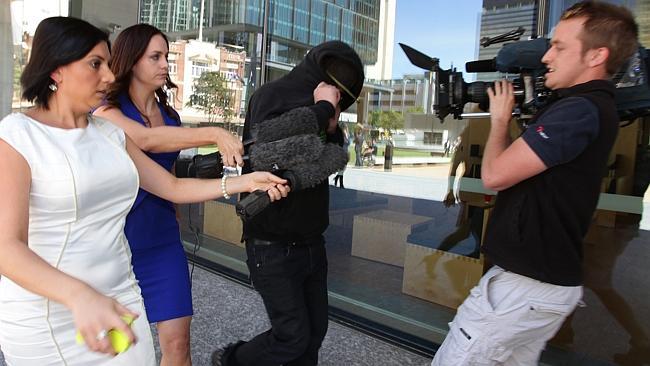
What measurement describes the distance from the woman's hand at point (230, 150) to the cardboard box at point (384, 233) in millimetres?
2375

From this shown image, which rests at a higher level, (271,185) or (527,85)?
(527,85)

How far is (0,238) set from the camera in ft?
3.85

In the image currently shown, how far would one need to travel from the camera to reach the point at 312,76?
2.03 metres

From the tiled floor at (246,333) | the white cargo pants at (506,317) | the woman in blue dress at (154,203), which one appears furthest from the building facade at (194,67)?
the white cargo pants at (506,317)

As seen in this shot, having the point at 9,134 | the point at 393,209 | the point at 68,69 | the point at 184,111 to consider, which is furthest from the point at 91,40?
the point at 184,111

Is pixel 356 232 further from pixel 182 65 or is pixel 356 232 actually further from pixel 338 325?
pixel 182 65

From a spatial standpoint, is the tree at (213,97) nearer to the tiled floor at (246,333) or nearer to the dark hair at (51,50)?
the tiled floor at (246,333)

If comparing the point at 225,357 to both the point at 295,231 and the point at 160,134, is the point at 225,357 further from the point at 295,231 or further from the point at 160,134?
the point at 160,134

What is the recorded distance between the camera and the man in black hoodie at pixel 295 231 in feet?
6.51

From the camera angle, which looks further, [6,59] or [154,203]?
[6,59]

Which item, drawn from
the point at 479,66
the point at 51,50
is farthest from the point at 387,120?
the point at 51,50

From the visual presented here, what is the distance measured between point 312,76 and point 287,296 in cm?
88

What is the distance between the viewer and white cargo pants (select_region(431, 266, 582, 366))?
1.65m

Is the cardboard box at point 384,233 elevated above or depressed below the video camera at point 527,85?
below
